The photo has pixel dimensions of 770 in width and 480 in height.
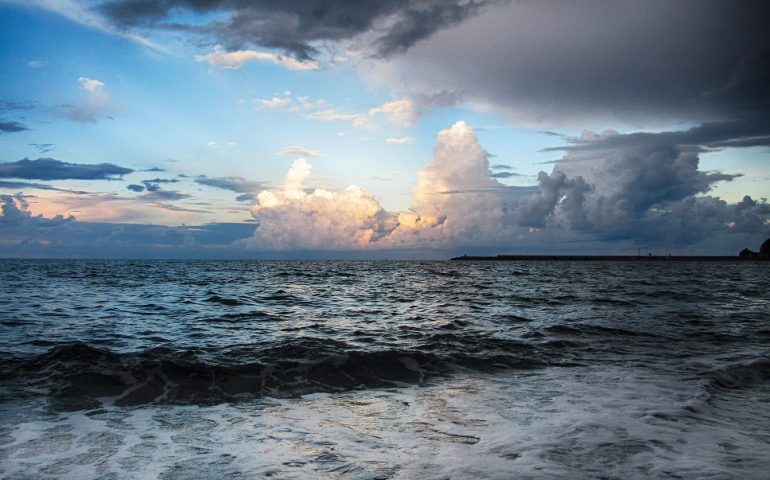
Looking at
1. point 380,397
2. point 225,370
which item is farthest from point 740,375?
point 225,370

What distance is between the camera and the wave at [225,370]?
10.2 metres

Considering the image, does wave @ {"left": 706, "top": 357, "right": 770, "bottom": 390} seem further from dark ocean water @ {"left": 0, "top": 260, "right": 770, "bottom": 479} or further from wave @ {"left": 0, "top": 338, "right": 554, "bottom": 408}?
wave @ {"left": 0, "top": 338, "right": 554, "bottom": 408}

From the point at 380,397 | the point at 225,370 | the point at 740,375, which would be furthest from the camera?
the point at 225,370

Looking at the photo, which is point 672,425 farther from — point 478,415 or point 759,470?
point 478,415

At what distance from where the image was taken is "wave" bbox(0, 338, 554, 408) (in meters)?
10.2

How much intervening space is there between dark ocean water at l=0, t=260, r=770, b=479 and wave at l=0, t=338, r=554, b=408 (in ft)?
0.21

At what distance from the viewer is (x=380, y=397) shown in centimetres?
989

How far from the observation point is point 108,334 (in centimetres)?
1619

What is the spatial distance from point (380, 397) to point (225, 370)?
14.1 ft

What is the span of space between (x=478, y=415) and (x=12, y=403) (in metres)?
9.21

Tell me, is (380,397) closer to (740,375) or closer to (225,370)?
(225,370)

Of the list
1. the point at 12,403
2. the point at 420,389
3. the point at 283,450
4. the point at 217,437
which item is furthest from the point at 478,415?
the point at 12,403

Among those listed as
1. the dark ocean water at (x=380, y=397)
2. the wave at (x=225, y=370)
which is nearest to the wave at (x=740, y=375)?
the dark ocean water at (x=380, y=397)

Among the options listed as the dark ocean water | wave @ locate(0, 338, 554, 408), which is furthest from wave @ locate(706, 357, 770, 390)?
wave @ locate(0, 338, 554, 408)
